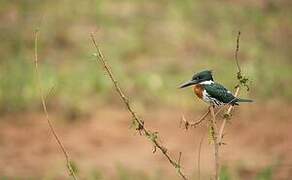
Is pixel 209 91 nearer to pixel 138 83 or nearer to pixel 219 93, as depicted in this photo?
pixel 219 93

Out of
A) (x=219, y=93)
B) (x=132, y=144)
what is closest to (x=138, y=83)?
(x=132, y=144)

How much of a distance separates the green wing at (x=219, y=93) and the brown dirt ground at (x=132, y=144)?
3498 mm

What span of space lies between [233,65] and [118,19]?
1.96 meters

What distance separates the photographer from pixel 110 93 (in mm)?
8352

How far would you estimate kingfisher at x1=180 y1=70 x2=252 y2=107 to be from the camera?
9.75 feet

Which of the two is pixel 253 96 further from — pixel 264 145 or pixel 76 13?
pixel 76 13

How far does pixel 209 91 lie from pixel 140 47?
21.8ft

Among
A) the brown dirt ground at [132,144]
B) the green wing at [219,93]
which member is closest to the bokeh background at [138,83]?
the brown dirt ground at [132,144]

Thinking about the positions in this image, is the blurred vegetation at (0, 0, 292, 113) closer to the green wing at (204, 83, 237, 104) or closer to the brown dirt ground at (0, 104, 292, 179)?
the brown dirt ground at (0, 104, 292, 179)

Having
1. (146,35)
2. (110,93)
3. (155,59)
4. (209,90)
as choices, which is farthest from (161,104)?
(209,90)

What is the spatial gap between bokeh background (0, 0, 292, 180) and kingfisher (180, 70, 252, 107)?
95.1 inches

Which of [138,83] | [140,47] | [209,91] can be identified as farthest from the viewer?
[140,47]

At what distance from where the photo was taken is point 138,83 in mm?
8641

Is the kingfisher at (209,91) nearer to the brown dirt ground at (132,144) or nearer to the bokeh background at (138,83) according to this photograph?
the bokeh background at (138,83)
